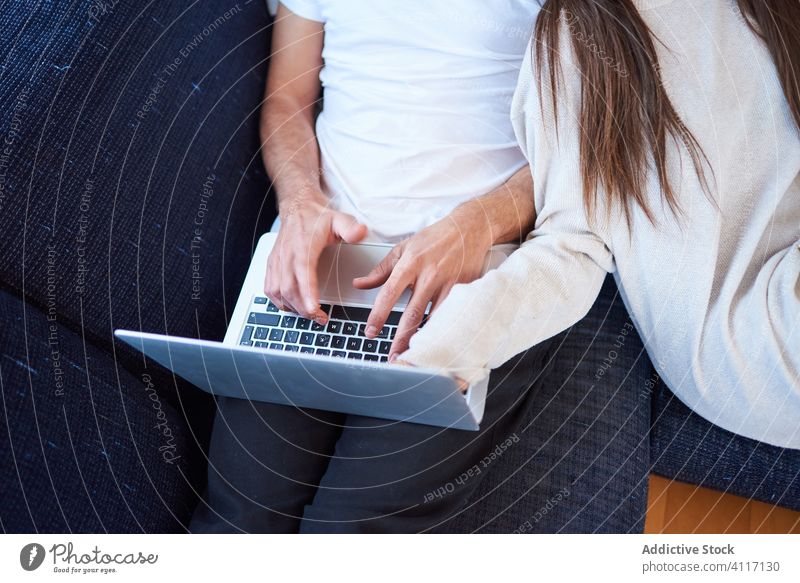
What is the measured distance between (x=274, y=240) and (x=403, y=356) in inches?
9.0

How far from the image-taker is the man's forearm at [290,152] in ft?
2.11

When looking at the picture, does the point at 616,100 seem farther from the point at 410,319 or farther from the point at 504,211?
the point at 410,319

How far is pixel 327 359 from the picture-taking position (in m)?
0.43

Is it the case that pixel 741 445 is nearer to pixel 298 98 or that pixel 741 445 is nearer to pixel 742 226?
pixel 742 226

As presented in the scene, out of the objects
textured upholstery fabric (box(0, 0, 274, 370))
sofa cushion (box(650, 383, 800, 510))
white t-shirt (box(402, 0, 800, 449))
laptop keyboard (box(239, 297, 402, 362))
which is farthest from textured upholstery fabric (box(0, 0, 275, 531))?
sofa cushion (box(650, 383, 800, 510))

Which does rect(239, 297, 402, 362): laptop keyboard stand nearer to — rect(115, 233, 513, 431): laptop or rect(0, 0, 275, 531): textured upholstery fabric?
rect(115, 233, 513, 431): laptop

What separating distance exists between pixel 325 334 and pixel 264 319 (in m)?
0.07

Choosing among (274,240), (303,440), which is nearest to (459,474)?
(303,440)

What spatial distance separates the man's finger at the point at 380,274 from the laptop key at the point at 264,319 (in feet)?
0.29

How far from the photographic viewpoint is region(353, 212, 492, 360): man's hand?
0.52 m

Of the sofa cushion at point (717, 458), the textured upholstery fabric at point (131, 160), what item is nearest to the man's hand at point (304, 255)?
the textured upholstery fabric at point (131, 160)

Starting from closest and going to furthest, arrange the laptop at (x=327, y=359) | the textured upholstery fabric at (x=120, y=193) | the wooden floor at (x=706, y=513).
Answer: the laptop at (x=327, y=359) → the textured upholstery fabric at (x=120, y=193) → the wooden floor at (x=706, y=513)

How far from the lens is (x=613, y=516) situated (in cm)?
60

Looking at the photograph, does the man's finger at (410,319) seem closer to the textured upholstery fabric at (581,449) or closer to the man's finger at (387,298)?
the man's finger at (387,298)
